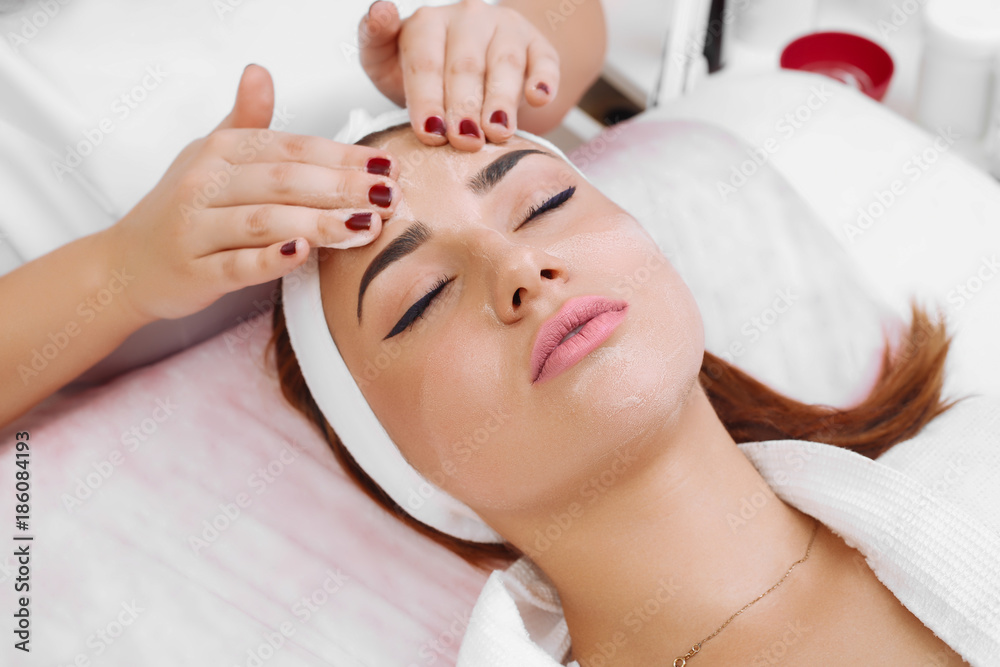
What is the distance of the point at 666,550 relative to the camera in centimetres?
108

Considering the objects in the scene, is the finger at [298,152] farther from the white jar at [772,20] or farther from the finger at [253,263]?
the white jar at [772,20]

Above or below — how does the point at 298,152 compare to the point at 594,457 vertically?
above

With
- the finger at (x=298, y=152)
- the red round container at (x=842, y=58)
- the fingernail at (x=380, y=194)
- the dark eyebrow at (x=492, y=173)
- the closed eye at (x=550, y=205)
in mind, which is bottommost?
the red round container at (x=842, y=58)

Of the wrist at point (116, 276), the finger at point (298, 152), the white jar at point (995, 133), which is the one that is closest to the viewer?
the finger at point (298, 152)

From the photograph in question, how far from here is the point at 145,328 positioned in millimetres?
1357

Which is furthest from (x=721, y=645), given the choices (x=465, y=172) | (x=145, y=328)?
(x=145, y=328)

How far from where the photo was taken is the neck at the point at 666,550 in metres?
1.07

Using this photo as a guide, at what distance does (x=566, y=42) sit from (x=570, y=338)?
0.82m

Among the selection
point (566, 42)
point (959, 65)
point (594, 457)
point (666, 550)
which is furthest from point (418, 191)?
point (959, 65)

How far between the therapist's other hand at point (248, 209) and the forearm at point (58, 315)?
53 mm

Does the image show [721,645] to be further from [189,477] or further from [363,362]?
[189,477]

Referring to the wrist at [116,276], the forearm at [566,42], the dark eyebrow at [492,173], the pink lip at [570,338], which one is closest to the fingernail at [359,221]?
the dark eyebrow at [492,173]

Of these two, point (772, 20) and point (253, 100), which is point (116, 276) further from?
point (772, 20)

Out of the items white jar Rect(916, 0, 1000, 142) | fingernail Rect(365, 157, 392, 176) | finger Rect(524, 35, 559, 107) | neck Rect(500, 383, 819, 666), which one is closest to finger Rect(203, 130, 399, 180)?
fingernail Rect(365, 157, 392, 176)
